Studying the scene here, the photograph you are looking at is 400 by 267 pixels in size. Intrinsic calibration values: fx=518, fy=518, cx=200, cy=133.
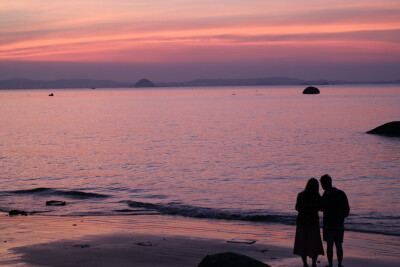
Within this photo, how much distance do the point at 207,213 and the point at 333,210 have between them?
8.49 metres

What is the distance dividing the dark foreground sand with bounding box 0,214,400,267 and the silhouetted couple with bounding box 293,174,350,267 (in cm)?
87

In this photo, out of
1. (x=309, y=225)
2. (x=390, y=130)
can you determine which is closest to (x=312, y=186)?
(x=309, y=225)

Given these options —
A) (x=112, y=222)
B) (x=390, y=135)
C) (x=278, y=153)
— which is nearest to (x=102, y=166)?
(x=278, y=153)

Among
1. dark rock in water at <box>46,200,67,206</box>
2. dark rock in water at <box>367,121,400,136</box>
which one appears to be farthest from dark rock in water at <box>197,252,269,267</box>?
dark rock in water at <box>367,121,400,136</box>

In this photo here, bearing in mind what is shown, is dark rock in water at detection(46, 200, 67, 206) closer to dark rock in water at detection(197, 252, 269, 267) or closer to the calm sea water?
the calm sea water

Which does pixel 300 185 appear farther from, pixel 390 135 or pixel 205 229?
pixel 390 135

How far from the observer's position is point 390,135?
50.2m

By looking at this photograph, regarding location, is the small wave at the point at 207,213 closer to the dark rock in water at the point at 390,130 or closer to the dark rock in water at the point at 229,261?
A: the dark rock in water at the point at 229,261

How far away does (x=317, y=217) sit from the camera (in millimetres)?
10812

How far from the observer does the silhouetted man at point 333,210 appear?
34.8 feet

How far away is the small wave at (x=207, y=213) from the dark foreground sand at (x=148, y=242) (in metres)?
0.84

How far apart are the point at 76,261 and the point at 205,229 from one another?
16.7 ft

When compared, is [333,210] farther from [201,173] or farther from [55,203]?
[201,173]

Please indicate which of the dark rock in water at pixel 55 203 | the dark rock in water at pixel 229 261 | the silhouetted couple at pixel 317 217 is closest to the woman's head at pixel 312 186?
the silhouetted couple at pixel 317 217
